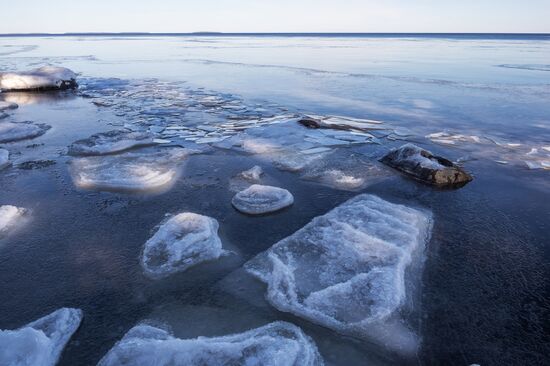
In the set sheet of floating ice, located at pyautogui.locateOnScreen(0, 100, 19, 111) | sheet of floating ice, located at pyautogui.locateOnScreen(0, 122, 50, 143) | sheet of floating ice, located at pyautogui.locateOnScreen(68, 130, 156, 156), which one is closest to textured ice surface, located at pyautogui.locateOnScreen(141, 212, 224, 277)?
sheet of floating ice, located at pyautogui.locateOnScreen(68, 130, 156, 156)

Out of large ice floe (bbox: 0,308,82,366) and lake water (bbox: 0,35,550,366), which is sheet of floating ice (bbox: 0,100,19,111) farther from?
large ice floe (bbox: 0,308,82,366)

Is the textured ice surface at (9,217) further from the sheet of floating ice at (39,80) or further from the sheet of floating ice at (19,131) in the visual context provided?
the sheet of floating ice at (39,80)

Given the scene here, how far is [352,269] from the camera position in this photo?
3051mm

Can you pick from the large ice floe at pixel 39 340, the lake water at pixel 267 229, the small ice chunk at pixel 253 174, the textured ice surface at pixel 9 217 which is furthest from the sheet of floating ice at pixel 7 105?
the large ice floe at pixel 39 340

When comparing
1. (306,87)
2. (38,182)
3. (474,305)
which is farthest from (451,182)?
(306,87)

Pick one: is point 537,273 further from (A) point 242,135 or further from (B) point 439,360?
(A) point 242,135

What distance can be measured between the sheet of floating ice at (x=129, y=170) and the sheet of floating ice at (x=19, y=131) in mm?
2034

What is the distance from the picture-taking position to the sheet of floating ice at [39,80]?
11633 mm

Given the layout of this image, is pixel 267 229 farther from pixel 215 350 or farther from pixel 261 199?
pixel 215 350

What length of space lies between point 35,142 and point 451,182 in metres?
6.91

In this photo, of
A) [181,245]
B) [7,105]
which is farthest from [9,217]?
[7,105]

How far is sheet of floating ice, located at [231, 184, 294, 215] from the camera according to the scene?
4.01 m

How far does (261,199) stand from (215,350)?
2119 millimetres

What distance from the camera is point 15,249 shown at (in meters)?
3.25
